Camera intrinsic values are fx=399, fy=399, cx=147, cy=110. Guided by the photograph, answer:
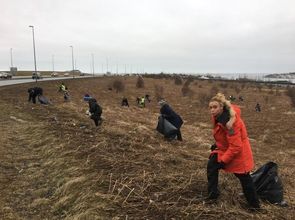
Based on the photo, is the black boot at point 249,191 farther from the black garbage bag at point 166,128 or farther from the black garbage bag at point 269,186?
the black garbage bag at point 166,128

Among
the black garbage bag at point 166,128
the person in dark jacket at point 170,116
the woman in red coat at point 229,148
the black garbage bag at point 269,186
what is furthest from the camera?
the person in dark jacket at point 170,116

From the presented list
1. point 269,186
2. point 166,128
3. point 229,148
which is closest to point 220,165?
point 229,148

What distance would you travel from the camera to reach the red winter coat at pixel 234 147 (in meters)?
5.00

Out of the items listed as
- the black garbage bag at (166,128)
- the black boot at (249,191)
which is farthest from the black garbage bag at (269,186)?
the black garbage bag at (166,128)

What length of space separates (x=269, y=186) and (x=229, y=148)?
4.27 ft

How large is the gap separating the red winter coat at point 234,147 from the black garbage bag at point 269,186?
0.89 metres

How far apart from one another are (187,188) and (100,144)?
3.55m

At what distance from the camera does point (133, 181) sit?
6219 millimetres

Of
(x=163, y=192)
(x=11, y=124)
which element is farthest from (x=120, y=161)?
(x=11, y=124)

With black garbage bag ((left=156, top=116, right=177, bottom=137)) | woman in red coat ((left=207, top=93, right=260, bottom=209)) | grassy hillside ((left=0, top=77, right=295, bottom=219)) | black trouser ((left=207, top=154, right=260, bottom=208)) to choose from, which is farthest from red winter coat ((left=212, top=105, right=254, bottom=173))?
black garbage bag ((left=156, top=116, right=177, bottom=137))

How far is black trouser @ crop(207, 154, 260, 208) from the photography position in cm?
532

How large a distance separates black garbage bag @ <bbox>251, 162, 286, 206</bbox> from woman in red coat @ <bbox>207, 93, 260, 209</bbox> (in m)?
0.50

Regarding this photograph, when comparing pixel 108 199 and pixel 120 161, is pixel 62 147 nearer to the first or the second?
pixel 120 161

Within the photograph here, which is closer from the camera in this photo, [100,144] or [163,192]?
[163,192]
